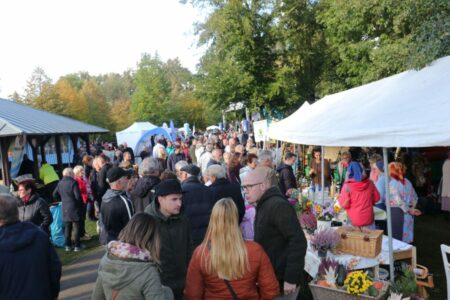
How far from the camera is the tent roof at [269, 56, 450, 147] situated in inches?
141

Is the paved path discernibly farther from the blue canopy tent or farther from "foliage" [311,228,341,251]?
the blue canopy tent

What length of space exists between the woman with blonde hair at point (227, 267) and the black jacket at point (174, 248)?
67 cm

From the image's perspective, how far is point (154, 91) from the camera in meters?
46.1

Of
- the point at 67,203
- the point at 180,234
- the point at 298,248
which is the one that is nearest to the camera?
the point at 298,248

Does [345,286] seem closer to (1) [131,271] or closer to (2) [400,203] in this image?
(1) [131,271]

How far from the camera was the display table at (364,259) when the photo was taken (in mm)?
A: 4279

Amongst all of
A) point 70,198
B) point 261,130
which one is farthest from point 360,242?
point 261,130

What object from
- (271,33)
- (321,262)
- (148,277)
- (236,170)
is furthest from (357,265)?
(271,33)

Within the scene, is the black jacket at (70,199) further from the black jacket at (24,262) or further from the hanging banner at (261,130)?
the hanging banner at (261,130)

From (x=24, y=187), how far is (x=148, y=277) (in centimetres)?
373

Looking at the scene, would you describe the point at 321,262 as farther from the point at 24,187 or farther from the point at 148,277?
the point at 24,187

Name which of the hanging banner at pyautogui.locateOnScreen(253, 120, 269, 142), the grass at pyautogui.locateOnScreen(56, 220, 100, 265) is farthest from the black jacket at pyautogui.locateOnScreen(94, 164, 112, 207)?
Result: the hanging banner at pyautogui.locateOnScreen(253, 120, 269, 142)

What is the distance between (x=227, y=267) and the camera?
2.49m

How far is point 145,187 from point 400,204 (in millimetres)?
3808
